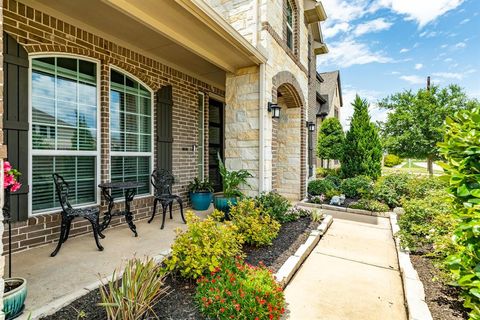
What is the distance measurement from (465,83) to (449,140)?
10.2m

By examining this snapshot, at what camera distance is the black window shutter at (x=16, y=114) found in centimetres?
273

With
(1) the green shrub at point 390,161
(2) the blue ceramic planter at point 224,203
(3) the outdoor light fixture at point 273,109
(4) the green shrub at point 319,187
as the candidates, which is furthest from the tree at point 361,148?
(1) the green shrub at point 390,161

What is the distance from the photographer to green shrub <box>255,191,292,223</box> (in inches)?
163

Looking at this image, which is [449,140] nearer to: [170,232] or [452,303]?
[452,303]

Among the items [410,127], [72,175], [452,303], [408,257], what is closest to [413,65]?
[410,127]

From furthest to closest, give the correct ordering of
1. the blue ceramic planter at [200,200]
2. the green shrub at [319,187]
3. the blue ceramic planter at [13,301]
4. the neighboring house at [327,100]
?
the neighboring house at [327,100] → the green shrub at [319,187] → the blue ceramic planter at [200,200] → the blue ceramic planter at [13,301]

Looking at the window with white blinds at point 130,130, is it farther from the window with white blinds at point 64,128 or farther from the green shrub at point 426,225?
the green shrub at point 426,225

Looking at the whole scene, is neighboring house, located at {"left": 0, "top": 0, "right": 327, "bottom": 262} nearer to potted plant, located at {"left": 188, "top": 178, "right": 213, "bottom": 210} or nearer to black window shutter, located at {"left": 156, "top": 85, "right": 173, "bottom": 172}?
black window shutter, located at {"left": 156, "top": 85, "right": 173, "bottom": 172}

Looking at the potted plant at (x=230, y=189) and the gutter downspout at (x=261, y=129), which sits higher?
the gutter downspout at (x=261, y=129)

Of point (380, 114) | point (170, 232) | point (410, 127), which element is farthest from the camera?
point (380, 114)

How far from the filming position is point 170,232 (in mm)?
3811

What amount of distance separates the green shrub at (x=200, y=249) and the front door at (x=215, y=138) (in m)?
4.26

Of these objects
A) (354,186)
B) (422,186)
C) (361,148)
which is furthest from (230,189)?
(361,148)

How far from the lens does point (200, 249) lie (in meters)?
2.20
